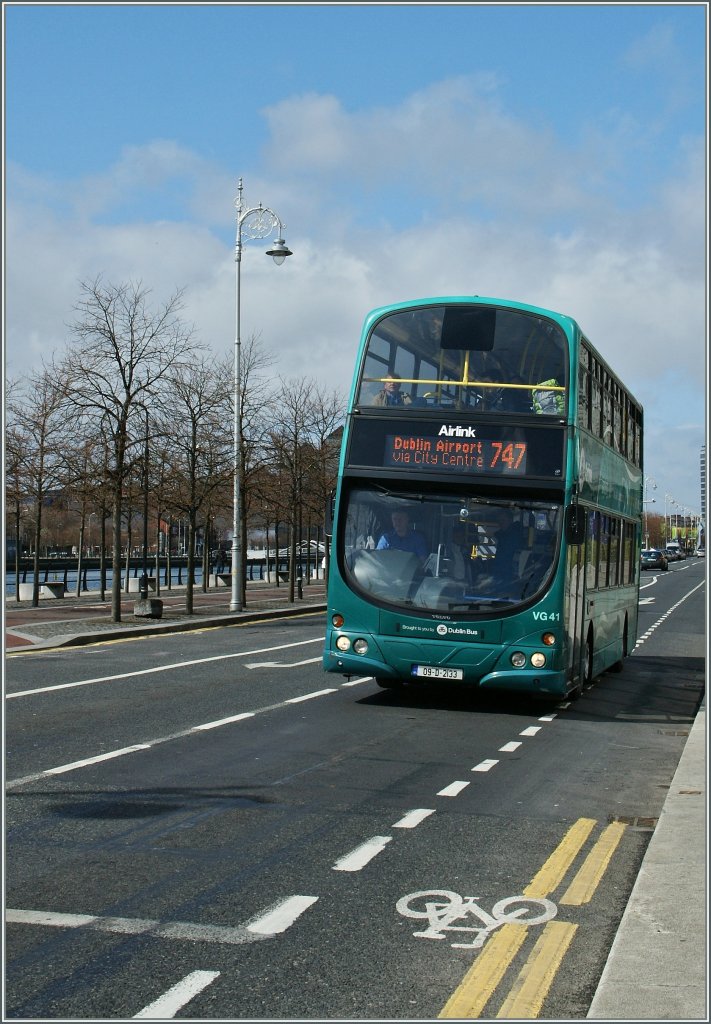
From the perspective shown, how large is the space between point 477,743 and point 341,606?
282 cm

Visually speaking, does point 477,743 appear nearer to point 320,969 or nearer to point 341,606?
point 341,606

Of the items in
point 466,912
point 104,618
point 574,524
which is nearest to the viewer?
point 466,912

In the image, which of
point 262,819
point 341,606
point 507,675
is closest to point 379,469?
point 341,606

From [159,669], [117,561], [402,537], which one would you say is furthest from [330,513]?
[117,561]

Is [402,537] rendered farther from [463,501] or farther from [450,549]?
[463,501]

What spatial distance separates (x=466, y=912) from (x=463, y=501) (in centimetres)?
802

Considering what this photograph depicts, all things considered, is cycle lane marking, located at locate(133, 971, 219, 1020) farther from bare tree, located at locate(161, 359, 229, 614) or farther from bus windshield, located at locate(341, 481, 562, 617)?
bare tree, located at locate(161, 359, 229, 614)

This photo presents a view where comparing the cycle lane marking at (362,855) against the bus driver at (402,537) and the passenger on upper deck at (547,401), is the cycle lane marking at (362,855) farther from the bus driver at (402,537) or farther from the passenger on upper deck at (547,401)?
the passenger on upper deck at (547,401)

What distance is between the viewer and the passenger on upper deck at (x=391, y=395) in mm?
14180

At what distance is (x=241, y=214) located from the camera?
34.2 meters

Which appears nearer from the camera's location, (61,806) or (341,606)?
(61,806)

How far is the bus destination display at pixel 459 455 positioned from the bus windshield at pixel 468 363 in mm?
413

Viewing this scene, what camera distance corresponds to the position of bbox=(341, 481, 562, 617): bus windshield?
13547 mm

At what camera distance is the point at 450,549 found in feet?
44.8
